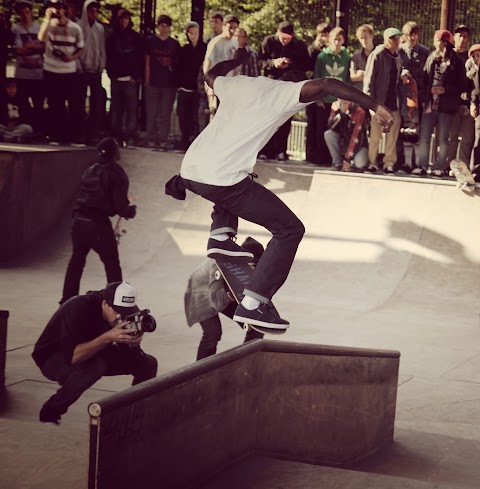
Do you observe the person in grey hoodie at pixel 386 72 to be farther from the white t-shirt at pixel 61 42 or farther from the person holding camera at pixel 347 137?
the white t-shirt at pixel 61 42

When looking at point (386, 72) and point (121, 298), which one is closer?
point (121, 298)

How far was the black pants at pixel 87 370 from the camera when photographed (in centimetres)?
730

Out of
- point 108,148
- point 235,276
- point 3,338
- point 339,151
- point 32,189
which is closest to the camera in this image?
point 235,276

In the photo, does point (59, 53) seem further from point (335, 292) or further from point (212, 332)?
point (212, 332)

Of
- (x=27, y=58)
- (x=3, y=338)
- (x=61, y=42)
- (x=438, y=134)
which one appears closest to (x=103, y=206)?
(x=3, y=338)

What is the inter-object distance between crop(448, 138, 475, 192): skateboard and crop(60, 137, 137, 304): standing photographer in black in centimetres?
457

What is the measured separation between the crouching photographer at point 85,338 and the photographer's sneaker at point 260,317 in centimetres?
113

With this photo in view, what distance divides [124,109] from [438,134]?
496 cm

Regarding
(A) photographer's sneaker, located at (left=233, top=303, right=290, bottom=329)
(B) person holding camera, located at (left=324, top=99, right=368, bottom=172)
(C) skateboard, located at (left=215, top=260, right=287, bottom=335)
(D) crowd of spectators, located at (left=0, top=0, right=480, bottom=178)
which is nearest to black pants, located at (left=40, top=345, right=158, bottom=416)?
(C) skateboard, located at (left=215, top=260, right=287, bottom=335)

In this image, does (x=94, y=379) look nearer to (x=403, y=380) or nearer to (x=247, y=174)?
(x=247, y=174)

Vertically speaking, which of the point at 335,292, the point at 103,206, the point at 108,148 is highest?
the point at 108,148

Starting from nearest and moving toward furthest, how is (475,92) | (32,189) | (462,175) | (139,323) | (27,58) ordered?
(139,323) → (462,175) → (475,92) → (32,189) → (27,58)

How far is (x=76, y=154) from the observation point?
50.2 ft

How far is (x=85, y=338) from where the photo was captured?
7.31 m
